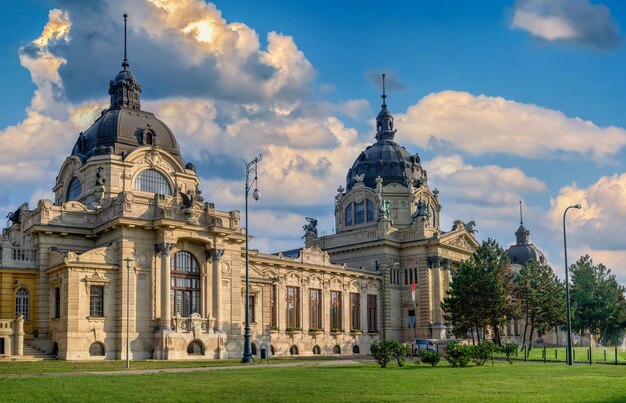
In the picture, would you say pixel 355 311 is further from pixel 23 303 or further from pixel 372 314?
pixel 23 303

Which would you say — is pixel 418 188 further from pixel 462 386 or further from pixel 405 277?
pixel 462 386

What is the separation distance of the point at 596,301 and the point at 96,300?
71.7 metres

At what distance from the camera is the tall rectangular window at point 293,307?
8212cm

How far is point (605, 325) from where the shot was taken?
106 metres

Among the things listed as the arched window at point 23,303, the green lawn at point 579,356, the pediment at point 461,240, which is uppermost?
the pediment at point 461,240

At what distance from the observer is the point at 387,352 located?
149 feet

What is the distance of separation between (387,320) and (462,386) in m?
62.9

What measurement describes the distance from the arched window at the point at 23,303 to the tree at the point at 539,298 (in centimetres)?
4792

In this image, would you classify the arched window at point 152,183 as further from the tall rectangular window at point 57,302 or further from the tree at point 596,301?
the tree at point 596,301

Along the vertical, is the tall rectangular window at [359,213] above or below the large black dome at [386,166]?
below

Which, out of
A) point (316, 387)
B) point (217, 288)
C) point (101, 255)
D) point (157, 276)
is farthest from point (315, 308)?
point (316, 387)

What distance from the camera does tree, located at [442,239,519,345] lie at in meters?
73.9

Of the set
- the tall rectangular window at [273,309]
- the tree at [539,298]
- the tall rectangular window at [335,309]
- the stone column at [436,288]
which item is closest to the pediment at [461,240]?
the stone column at [436,288]

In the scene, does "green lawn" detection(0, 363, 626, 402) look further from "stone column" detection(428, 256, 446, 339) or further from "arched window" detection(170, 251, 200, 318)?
"stone column" detection(428, 256, 446, 339)
